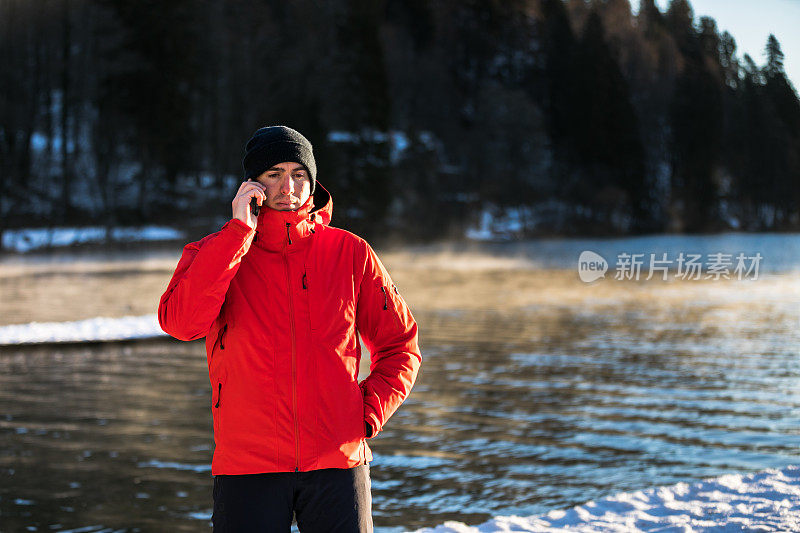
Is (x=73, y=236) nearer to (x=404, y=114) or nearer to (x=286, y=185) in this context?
(x=404, y=114)

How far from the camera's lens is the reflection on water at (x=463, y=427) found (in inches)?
267

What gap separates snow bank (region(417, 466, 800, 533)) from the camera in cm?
512

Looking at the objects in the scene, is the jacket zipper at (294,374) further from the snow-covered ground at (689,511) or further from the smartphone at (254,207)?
the snow-covered ground at (689,511)

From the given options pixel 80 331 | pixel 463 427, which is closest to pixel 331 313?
pixel 463 427

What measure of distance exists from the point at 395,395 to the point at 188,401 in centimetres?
821

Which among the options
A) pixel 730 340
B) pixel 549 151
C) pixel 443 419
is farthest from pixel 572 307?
pixel 549 151

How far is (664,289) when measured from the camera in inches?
1188

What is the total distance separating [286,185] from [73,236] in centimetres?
4251

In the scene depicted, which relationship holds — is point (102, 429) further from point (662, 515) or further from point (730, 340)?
point (730, 340)

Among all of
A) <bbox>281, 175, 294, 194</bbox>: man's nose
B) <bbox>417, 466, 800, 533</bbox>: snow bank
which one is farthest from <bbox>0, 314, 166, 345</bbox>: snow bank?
<bbox>281, 175, 294, 194</bbox>: man's nose

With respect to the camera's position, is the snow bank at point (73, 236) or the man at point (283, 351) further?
the snow bank at point (73, 236)

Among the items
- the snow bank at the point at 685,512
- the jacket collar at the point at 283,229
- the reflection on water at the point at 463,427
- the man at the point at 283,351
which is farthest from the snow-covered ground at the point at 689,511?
the jacket collar at the point at 283,229

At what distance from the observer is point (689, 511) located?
17.9 ft

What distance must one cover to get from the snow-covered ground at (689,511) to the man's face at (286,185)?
9.89 ft
